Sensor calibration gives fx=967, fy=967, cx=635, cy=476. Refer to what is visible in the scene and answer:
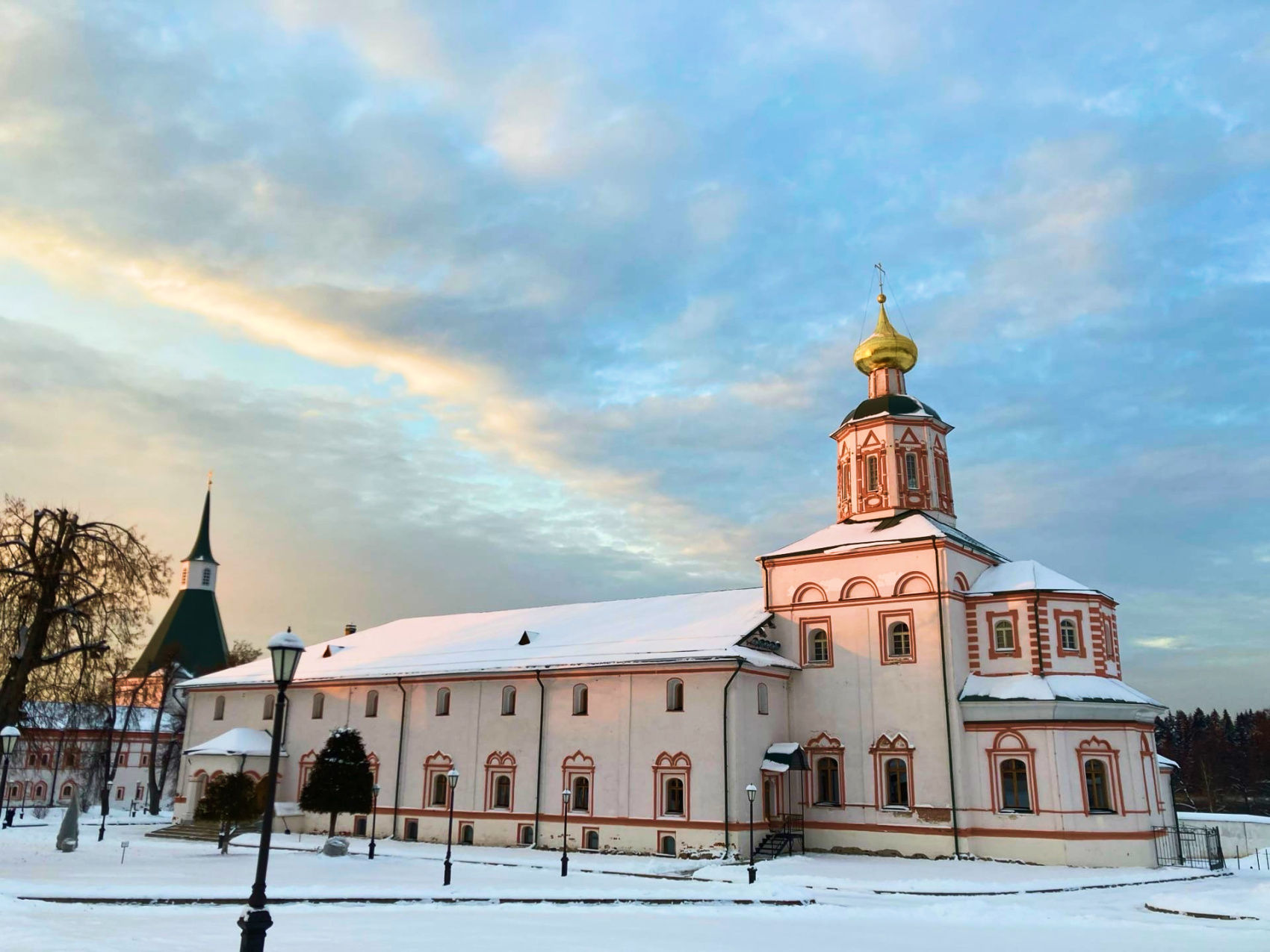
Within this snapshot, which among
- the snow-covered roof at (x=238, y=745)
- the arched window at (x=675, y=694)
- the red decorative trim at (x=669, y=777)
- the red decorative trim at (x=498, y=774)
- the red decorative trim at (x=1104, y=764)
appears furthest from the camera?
the snow-covered roof at (x=238, y=745)

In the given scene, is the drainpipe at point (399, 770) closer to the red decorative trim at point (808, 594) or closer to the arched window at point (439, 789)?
the arched window at point (439, 789)

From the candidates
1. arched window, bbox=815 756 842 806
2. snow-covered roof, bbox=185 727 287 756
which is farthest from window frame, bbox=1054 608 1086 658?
snow-covered roof, bbox=185 727 287 756

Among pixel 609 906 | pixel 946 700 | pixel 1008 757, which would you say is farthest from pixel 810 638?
pixel 609 906

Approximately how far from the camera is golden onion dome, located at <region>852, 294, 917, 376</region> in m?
41.2

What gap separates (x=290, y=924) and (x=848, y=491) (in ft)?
94.5

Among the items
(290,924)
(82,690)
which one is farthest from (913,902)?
(82,690)

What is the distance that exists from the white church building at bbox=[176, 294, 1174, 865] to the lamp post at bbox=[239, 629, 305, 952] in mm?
22595

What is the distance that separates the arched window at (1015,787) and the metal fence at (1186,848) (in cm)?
422

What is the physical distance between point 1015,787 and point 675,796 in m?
11.2

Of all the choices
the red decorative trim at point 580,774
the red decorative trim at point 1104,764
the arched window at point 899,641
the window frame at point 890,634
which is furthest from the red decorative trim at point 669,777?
the red decorative trim at point 1104,764

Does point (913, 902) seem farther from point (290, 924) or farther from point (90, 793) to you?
point (90, 793)

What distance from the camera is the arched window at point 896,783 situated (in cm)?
3278

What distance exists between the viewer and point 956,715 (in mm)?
32500

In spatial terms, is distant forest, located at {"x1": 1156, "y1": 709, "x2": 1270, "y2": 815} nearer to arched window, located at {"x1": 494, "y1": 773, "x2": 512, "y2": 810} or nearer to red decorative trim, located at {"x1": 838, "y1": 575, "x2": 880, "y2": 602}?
red decorative trim, located at {"x1": 838, "y1": 575, "x2": 880, "y2": 602}
